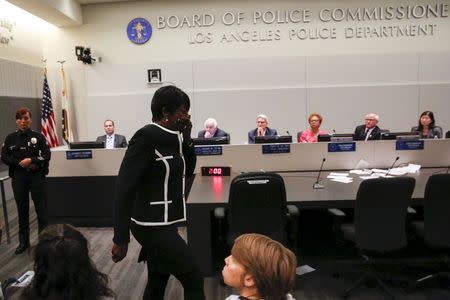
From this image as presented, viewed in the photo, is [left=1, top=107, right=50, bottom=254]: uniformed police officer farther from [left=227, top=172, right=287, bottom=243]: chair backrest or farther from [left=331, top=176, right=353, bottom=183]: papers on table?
[left=331, top=176, right=353, bottom=183]: papers on table

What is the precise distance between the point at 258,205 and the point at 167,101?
1.08m

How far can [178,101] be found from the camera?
1.71m

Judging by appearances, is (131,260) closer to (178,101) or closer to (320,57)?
(178,101)

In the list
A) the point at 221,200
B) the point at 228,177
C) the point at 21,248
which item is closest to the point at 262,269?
the point at 221,200

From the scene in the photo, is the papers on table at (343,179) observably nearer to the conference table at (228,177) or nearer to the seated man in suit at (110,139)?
the conference table at (228,177)

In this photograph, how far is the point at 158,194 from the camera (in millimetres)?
1704

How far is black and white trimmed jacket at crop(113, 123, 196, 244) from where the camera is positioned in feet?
5.39

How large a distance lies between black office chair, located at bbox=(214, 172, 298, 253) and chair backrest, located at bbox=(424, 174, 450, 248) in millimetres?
889

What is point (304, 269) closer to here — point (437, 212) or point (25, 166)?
point (437, 212)

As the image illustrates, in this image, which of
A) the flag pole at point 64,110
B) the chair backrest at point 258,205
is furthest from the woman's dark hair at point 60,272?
the flag pole at point 64,110

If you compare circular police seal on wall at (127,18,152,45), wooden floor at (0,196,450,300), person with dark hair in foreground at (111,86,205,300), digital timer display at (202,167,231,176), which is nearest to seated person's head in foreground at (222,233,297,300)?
person with dark hair in foreground at (111,86,205,300)

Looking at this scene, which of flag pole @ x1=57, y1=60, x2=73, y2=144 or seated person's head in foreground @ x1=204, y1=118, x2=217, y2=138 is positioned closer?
seated person's head in foreground @ x1=204, y1=118, x2=217, y2=138

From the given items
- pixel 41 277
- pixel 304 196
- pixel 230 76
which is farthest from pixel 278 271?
pixel 230 76

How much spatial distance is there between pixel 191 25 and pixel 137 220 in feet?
18.4
